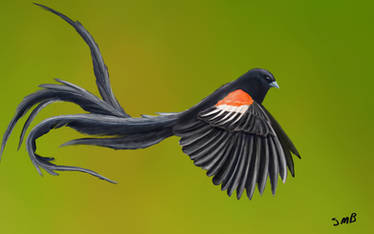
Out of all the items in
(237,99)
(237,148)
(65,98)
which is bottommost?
(237,148)

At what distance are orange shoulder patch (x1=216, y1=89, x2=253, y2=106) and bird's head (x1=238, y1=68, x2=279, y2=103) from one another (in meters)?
0.02

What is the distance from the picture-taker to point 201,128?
1.04 m

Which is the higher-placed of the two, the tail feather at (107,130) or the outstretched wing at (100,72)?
the outstretched wing at (100,72)

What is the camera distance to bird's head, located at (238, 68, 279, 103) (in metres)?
1.07

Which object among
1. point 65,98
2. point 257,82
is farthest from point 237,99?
point 65,98

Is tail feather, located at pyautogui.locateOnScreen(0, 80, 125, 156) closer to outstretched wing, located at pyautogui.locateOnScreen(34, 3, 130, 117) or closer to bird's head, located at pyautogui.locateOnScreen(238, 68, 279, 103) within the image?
outstretched wing, located at pyautogui.locateOnScreen(34, 3, 130, 117)

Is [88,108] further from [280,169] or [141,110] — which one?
[280,169]

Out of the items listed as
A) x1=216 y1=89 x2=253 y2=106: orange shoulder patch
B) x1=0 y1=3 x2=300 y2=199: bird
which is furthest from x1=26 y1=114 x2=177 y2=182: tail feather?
x1=216 y1=89 x2=253 y2=106: orange shoulder patch

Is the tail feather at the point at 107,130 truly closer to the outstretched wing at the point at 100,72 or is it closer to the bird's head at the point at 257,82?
the outstretched wing at the point at 100,72

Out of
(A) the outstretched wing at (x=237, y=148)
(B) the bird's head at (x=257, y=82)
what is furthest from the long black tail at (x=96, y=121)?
(B) the bird's head at (x=257, y=82)

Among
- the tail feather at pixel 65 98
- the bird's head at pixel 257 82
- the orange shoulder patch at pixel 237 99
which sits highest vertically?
the tail feather at pixel 65 98

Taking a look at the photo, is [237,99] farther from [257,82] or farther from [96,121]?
[96,121]

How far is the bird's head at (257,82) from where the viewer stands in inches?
42.3

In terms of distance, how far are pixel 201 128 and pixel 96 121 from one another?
30 centimetres
